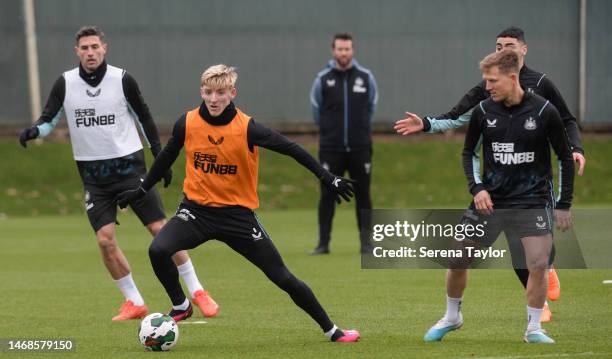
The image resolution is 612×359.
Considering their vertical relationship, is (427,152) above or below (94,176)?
below

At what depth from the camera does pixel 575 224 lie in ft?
35.5

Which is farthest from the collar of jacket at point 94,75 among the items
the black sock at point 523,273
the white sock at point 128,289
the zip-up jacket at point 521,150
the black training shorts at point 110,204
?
the black sock at point 523,273

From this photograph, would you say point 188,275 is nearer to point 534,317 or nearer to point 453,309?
point 453,309

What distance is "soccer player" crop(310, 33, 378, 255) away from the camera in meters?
15.5

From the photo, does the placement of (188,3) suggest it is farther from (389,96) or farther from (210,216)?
(210,216)

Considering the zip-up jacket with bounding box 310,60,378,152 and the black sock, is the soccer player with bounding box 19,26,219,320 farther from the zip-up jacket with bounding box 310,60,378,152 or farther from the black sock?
the zip-up jacket with bounding box 310,60,378,152

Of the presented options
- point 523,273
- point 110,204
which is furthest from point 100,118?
point 523,273

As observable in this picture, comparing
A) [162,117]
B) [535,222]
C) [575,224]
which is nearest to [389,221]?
[535,222]

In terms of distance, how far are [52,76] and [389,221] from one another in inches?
767

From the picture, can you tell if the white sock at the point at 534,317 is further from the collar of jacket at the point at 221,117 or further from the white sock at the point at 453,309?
the collar of jacket at the point at 221,117

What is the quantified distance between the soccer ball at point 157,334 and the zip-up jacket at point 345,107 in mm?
7468

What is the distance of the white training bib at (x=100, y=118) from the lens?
1048 centimetres

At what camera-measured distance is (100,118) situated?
413 inches

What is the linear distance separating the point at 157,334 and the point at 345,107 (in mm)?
7806
